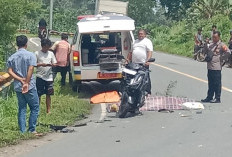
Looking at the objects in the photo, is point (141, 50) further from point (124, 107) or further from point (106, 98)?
point (124, 107)

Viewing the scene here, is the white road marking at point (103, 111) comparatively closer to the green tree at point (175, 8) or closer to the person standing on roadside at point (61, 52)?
the person standing on roadside at point (61, 52)

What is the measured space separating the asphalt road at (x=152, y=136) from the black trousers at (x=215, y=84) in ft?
1.07

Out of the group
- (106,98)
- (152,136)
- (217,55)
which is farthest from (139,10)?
(152,136)

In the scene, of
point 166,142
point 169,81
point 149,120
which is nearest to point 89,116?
point 149,120

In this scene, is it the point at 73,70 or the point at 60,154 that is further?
the point at 73,70

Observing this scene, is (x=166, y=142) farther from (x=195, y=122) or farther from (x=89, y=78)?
(x=89, y=78)

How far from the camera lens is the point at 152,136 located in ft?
32.4

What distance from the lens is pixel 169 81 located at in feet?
61.9

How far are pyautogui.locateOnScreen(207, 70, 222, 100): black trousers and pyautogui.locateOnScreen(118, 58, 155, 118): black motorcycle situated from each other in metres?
2.26

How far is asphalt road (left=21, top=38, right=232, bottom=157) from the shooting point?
859 cm

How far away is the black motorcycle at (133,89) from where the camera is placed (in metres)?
12.0

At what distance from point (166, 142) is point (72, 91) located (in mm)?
7291

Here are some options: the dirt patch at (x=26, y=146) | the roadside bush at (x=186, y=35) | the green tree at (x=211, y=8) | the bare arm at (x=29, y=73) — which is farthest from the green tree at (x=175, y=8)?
the bare arm at (x=29, y=73)

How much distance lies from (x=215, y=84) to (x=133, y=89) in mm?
2753
